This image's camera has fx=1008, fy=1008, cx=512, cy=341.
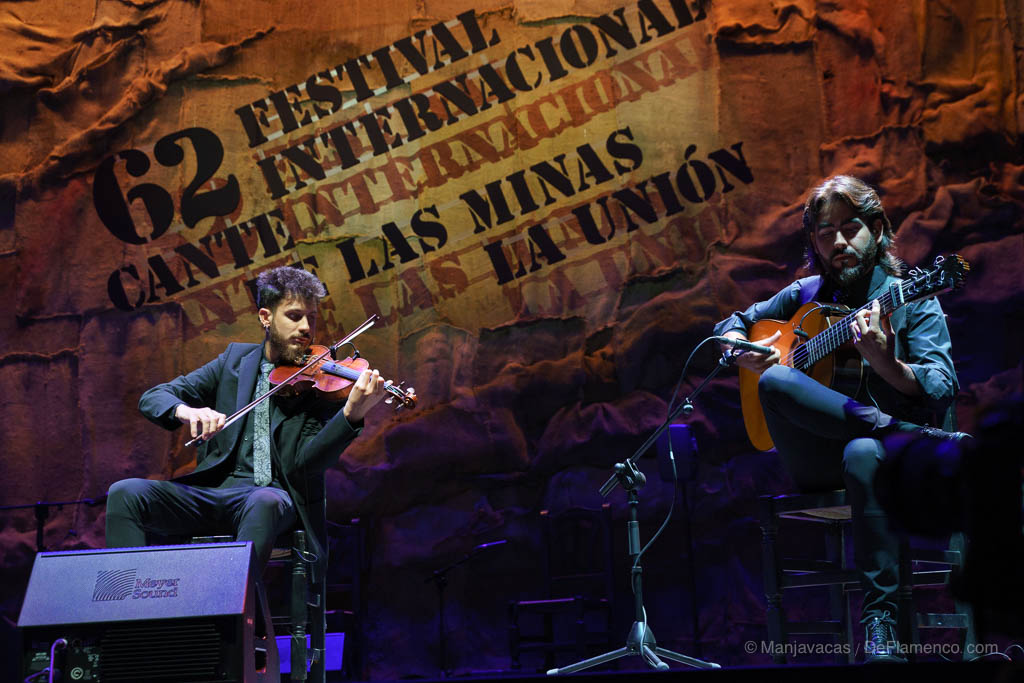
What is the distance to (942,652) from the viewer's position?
2.79 m

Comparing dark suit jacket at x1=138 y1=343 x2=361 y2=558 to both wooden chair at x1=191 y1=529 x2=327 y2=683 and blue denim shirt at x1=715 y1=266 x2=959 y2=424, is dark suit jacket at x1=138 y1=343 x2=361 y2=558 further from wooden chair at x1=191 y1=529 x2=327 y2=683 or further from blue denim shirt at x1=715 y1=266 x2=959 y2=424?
blue denim shirt at x1=715 y1=266 x2=959 y2=424

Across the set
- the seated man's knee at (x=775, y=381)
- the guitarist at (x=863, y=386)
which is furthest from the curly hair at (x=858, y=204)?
the seated man's knee at (x=775, y=381)

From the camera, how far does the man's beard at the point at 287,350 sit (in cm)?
349

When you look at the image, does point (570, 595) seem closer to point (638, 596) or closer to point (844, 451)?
point (638, 596)

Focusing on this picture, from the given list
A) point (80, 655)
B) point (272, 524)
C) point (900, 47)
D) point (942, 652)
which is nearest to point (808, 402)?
point (942, 652)

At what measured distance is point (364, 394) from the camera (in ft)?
10.4

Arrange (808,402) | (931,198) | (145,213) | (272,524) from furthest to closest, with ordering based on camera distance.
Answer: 1. (145,213)
2. (931,198)
3. (272,524)
4. (808,402)

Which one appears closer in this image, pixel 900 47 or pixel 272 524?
pixel 272 524

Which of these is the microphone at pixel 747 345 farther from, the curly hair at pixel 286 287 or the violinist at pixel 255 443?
the curly hair at pixel 286 287

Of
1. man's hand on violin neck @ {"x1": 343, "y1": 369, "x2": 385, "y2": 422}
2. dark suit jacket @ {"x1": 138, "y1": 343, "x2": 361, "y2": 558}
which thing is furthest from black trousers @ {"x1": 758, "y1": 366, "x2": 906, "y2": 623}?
dark suit jacket @ {"x1": 138, "y1": 343, "x2": 361, "y2": 558}

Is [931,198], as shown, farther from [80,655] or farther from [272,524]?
[80,655]

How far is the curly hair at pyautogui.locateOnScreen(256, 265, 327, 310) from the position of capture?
3576 mm

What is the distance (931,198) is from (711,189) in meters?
1.04

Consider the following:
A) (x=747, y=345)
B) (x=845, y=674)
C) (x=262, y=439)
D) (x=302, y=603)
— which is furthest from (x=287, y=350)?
(x=845, y=674)
